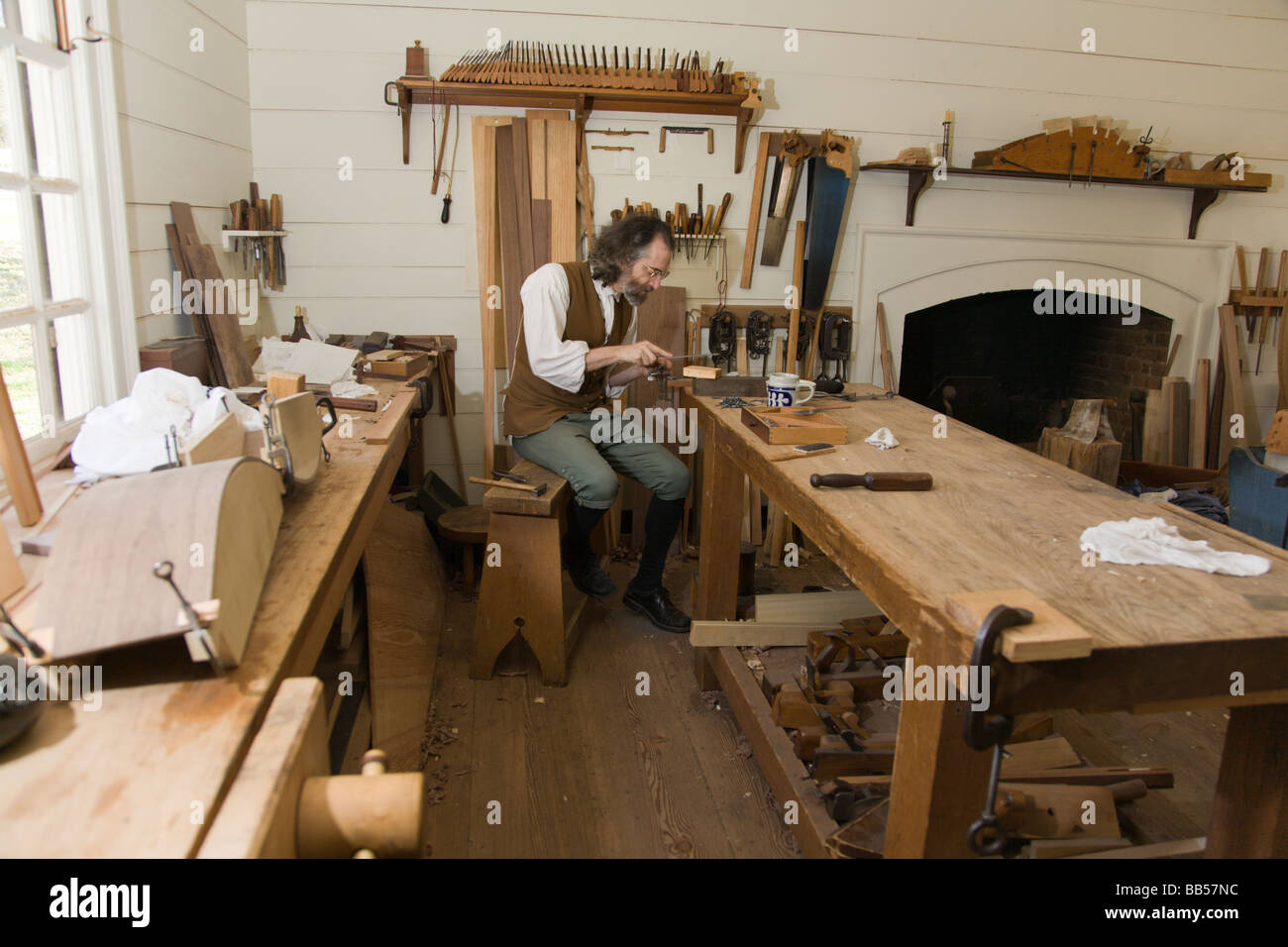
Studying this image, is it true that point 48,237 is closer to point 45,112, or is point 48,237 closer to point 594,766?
point 45,112

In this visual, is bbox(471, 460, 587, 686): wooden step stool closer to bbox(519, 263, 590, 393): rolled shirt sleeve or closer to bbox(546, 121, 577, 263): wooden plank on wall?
bbox(519, 263, 590, 393): rolled shirt sleeve

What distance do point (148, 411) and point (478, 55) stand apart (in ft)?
9.38

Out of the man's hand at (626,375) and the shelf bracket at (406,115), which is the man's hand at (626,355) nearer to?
the man's hand at (626,375)

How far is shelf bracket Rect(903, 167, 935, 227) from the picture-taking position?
4.48m

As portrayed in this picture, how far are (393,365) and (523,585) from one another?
108cm

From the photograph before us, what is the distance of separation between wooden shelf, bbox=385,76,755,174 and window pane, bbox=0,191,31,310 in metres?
2.09

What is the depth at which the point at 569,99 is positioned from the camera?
13.7ft

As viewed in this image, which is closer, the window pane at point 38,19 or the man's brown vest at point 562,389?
the window pane at point 38,19

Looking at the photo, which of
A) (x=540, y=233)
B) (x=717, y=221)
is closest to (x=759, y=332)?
(x=717, y=221)

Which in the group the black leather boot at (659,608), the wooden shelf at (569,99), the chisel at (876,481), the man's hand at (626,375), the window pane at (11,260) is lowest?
the black leather boot at (659,608)

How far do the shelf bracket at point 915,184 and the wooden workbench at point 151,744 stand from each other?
3.89 m

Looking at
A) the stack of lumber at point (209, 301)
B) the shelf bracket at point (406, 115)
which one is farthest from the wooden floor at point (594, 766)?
the shelf bracket at point (406, 115)

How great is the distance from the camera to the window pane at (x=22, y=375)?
226 cm

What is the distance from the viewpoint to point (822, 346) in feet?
15.4
